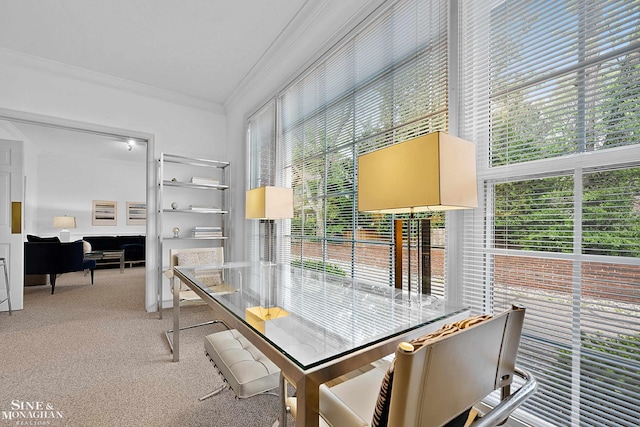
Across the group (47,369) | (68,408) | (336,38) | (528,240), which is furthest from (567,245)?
(47,369)

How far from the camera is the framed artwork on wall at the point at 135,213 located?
8.02 meters

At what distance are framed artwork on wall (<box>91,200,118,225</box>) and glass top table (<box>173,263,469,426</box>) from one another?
7582 mm

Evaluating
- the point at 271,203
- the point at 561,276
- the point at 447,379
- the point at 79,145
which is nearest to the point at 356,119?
the point at 271,203

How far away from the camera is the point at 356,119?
85.7 inches

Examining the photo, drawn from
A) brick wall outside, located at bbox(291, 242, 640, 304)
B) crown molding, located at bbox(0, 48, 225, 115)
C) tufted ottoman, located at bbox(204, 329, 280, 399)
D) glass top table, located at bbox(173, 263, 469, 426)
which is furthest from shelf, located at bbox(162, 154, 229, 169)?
brick wall outside, located at bbox(291, 242, 640, 304)

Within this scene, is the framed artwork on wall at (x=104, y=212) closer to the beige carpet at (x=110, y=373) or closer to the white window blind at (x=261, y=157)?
the beige carpet at (x=110, y=373)

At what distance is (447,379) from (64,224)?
354 inches

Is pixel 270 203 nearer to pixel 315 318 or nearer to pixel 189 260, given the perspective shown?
pixel 189 260

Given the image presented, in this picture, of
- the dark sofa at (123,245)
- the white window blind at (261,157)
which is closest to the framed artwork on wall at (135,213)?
the dark sofa at (123,245)

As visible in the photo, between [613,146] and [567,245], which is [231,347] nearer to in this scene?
[567,245]

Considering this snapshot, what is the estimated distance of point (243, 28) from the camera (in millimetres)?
2596

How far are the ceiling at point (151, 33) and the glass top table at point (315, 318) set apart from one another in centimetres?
215

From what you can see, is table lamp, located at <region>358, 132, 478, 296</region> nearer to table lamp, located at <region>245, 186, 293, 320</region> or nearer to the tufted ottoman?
the tufted ottoman

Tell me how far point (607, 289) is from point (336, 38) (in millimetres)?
2271
